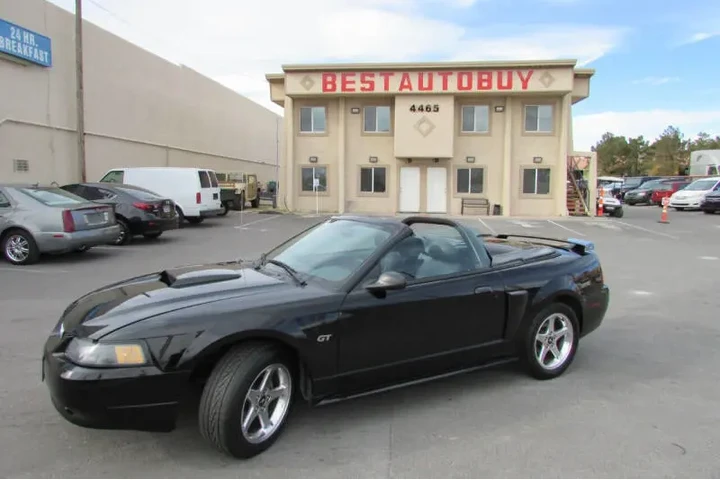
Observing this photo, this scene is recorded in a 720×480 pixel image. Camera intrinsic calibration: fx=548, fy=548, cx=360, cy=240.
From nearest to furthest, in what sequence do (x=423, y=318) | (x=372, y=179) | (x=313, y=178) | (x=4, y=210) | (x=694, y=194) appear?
(x=423, y=318), (x=4, y=210), (x=372, y=179), (x=313, y=178), (x=694, y=194)

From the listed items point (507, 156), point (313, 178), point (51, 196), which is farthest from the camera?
point (313, 178)

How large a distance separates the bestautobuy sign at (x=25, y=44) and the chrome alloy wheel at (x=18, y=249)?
29.3 feet

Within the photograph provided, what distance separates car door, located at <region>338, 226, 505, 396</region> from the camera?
3674mm

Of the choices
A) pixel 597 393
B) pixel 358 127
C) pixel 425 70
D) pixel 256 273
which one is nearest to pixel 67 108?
pixel 358 127

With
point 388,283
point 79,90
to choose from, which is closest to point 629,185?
point 79,90

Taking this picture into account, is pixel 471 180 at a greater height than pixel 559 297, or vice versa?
pixel 471 180

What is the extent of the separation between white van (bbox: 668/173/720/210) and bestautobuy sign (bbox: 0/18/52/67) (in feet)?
98.6

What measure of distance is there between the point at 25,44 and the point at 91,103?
3777mm

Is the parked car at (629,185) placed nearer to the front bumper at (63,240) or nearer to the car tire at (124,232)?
the car tire at (124,232)

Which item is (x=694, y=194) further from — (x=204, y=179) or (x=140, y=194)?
(x=140, y=194)

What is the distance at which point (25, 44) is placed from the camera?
667 inches

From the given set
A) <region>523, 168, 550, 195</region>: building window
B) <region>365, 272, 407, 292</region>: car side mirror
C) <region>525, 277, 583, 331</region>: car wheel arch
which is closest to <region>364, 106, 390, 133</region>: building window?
<region>523, 168, 550, 195</region>: building window

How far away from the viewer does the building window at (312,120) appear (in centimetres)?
2780

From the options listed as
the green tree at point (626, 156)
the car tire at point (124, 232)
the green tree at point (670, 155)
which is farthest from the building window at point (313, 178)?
the green tree at point (626, 156)
